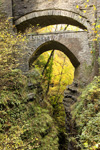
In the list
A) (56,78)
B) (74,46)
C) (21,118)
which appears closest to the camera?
(21,118)

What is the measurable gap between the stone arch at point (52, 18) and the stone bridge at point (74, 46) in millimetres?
897

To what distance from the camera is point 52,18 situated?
8.59m

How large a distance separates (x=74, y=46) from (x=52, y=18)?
2.58m

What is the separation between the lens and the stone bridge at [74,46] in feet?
24.0

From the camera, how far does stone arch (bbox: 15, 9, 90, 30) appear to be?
786 cm

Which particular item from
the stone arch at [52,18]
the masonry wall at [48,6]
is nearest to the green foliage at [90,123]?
the stone arch at [52,18]

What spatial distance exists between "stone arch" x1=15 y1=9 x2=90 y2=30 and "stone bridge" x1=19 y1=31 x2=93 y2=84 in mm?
897

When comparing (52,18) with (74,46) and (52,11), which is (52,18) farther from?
(74,46)

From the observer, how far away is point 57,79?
38.9 ft

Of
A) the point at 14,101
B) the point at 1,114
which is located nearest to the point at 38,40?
the point at 14,101

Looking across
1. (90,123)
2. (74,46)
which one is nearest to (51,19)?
(74,46)

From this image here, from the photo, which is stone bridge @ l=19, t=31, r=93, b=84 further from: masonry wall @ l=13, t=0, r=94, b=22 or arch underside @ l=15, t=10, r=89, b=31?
masonry wall @ l=13, t=0, r=94, b=22

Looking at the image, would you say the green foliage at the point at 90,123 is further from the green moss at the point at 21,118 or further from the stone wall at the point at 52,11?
the stone wall at the point at 52,11

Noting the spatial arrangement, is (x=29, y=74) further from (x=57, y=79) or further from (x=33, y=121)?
(x=57, y=79)
